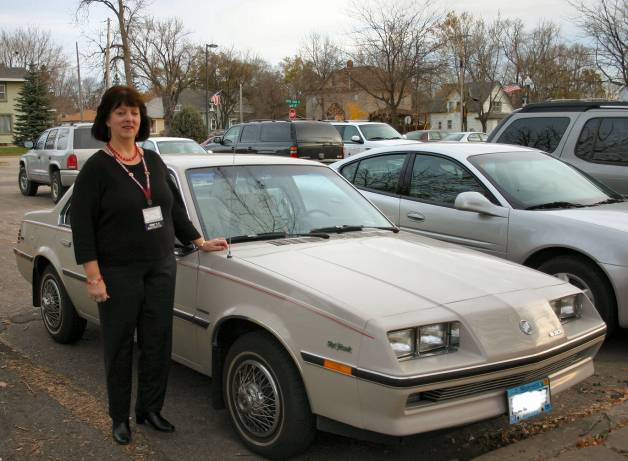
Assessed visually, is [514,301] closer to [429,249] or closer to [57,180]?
[429,249]

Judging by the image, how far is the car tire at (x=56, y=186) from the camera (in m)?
15.2

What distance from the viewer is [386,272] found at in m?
3.38

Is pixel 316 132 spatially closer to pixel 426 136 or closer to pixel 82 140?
pixel 82 140

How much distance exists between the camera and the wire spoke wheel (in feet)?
10.4

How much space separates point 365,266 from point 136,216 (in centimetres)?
122

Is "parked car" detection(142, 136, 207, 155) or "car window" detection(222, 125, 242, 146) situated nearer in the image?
"parked car" detection(142, 136, 207, 155)

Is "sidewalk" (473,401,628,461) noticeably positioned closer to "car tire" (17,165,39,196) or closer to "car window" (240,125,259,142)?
"car window" (240,125,259,142)

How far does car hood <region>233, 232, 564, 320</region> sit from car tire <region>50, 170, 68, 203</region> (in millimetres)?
12695

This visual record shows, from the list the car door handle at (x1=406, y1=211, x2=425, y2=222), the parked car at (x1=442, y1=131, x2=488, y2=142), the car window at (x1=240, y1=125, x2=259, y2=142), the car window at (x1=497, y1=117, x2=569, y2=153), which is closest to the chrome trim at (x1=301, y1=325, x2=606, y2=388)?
the car door handle at (x1=406, y1=211, x2=425, y2=222)

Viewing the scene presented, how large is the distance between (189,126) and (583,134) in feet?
98.8

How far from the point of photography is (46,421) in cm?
379

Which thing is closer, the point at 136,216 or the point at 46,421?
the point at 136,216

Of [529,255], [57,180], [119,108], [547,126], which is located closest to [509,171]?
[529,255]

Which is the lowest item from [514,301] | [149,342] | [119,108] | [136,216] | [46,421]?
[46,421]
